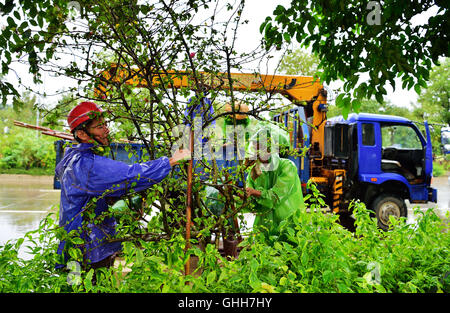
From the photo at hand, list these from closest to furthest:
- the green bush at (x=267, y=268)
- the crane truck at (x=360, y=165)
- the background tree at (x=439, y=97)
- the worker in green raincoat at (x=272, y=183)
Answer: the green bush at (x=267, y=268) < the worker in green raincoat at (x=272, y=183) < the crane truck at (x=360, y=165) < the background tree at (x=439, y=97)

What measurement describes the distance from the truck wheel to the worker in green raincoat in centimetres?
495

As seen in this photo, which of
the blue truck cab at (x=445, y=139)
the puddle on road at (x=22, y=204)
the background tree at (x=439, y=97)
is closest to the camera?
the puddle on road at (x=22, y=204)

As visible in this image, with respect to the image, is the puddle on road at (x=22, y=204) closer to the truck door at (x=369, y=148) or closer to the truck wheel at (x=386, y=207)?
the truck door at (x=369, y=148)

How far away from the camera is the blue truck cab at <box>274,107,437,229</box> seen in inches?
284

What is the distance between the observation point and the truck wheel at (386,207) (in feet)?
23.7

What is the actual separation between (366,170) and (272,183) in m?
4.88

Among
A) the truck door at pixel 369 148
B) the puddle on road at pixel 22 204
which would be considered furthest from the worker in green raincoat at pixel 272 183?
the truck door at pixel 369 148

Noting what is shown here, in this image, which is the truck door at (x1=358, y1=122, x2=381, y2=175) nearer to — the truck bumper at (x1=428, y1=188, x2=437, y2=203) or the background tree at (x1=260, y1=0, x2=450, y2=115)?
the truck bumper at (x1=428, y1=188, x2=437, y2=203)

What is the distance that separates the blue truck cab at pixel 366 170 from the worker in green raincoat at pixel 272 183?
3.97 metres

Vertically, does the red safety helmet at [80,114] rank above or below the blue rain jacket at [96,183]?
above

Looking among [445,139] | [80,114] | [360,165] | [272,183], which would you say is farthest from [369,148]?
[80,114]

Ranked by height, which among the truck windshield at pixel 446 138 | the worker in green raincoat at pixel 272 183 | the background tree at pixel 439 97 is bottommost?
the worker in green raincoat at pixel 272 183
